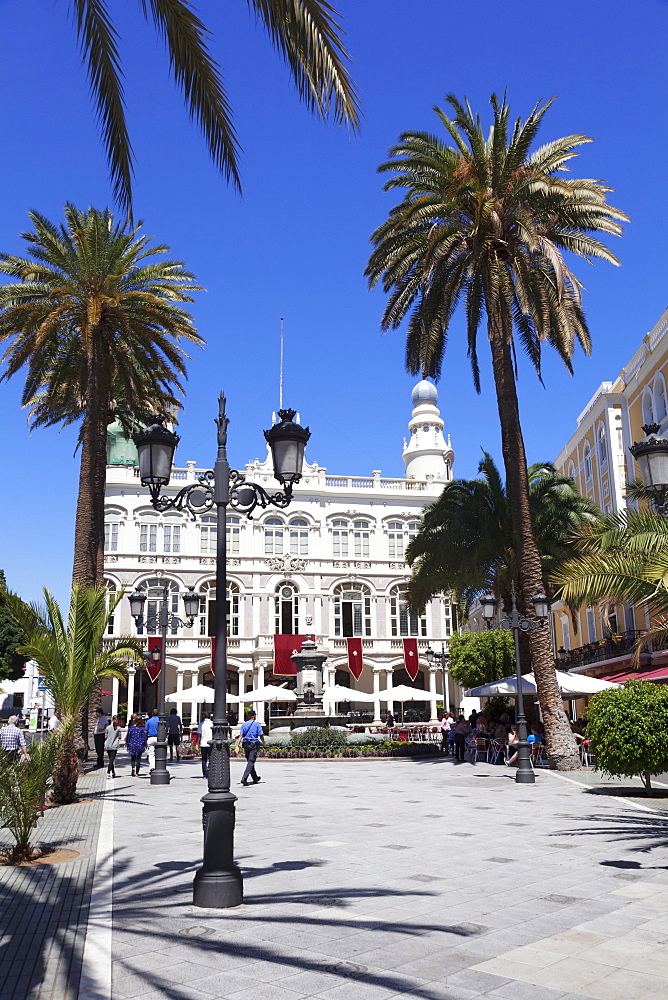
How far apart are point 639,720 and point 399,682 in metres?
45.0

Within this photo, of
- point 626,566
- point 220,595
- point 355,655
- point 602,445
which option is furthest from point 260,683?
point 220,595

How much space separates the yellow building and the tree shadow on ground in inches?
684

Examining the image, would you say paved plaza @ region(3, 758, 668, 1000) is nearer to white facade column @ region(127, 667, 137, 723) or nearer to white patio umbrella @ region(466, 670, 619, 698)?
white patio umbrella @ region(466, 670, 619, 698)

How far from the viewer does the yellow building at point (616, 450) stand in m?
Result: 32.8

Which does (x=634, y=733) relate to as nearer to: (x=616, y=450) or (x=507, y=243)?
(x=507, y=243)

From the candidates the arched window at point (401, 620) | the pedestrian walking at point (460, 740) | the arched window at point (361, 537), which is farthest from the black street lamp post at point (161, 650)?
the arched window at point (401, 620)

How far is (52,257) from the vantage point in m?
22.7

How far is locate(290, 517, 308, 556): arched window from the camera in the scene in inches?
2267

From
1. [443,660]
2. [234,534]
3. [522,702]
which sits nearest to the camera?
[522,702]

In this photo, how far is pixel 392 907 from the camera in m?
7.47

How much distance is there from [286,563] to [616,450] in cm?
2517

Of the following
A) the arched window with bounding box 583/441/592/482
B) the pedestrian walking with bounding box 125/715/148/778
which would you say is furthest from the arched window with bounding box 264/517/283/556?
the pedestrian walking with bounding box 125/715/148/778

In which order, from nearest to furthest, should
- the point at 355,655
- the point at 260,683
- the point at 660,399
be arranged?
1. the point at 660,399
2. the point at 355,655
3. the point at 260,683

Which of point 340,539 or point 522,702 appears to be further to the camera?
point 340,539
